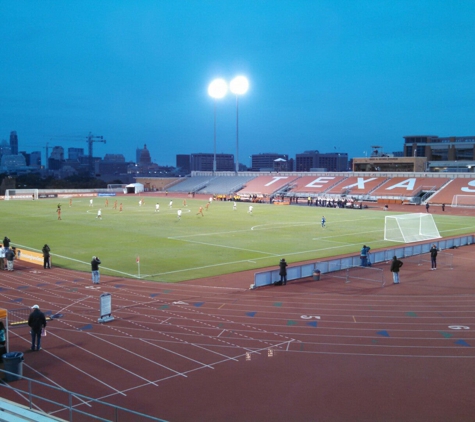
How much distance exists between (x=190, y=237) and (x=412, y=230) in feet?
58.1

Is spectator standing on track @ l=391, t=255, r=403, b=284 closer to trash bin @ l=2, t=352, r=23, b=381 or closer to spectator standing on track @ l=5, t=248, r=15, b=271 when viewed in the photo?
trash bin @ l=2, t=352, r=23, b=381

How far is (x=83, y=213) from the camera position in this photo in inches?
2266

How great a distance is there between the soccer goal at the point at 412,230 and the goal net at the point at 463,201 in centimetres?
2822

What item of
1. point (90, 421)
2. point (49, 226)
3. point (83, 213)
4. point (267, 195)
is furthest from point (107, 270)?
point (267, 195)

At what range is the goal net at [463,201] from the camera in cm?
6789

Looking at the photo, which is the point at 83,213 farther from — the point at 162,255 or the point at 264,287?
the point at 264,287

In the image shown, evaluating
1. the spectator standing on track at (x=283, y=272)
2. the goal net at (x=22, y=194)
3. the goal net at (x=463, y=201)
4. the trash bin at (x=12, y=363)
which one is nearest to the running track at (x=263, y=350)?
the trash bin at (x=12, y=363)

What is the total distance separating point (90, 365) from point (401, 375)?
745 centimetres

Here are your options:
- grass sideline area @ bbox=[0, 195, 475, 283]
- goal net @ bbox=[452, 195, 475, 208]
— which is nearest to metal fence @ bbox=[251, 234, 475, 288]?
grass sideline area @ bbox=[0, 195, 475, 283]

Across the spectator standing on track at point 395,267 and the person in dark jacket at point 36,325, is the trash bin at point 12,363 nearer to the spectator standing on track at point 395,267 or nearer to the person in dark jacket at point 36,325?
the person in dark jacket at point 36,325

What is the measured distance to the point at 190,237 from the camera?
125 ft

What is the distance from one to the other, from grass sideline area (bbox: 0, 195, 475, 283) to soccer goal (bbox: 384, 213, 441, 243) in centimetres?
114

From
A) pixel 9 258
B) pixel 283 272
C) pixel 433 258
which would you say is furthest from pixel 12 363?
pixel 433 258

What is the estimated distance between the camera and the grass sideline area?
27.5 m
